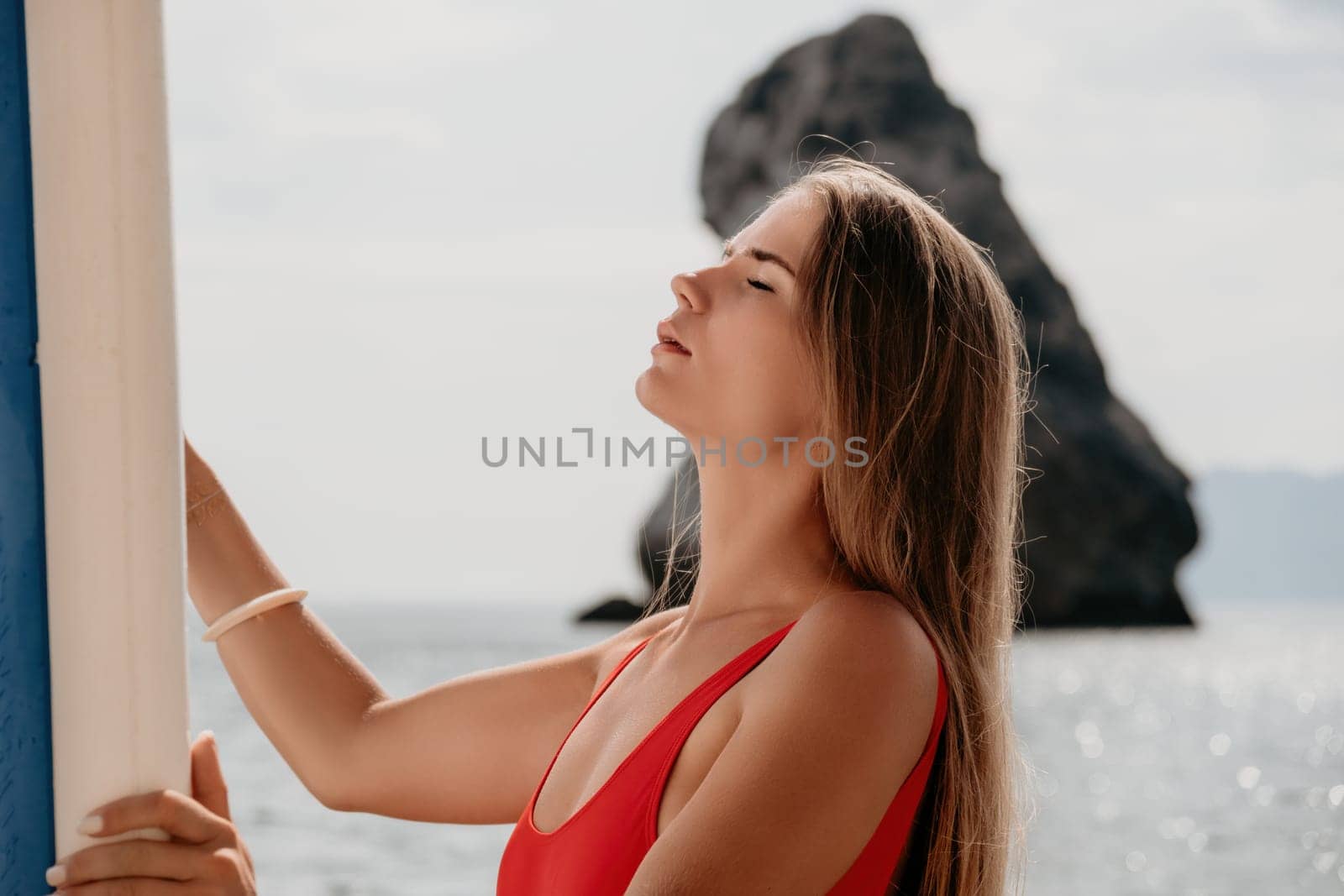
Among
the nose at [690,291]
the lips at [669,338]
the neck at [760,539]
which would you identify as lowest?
the neck at [760,539]

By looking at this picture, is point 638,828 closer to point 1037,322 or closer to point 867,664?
point 867,664

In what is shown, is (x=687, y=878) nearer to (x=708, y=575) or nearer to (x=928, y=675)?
(x=928, y=675)

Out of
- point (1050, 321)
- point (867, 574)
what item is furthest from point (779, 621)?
point (1050, 321)

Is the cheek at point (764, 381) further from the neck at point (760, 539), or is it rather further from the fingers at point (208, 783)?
the fingers at point (208, 783)

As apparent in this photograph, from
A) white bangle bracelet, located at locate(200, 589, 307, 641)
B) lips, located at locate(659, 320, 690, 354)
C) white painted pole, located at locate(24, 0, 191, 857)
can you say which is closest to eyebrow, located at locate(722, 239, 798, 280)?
lips, located at locate(659, 320, 690, 354)

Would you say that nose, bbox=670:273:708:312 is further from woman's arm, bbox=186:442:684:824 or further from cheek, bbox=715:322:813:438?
woman's arm, bbox=186:442:684:824

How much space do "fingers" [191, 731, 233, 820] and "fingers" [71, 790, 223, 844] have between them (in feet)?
0.20

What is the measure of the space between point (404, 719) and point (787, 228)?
2.65 ft

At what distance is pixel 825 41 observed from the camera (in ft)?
120

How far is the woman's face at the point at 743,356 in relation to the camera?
1566mm

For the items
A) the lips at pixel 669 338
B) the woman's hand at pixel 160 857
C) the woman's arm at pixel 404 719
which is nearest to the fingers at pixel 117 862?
the woman's hand at pixel 160 857

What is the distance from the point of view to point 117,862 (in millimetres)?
775

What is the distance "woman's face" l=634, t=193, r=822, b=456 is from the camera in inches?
61.7

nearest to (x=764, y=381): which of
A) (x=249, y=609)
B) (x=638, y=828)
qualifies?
(x=638, y=828)
